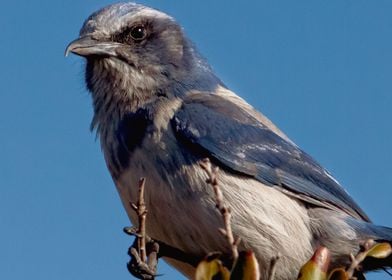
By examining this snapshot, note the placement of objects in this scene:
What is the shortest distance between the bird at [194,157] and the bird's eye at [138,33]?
0.01 m

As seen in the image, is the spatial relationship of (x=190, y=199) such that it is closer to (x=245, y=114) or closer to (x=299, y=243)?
(x=299, y=243)

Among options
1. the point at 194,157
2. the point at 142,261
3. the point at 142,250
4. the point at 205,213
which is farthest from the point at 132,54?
the point at 142,250

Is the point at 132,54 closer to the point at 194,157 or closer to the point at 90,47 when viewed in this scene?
the point at 90,47

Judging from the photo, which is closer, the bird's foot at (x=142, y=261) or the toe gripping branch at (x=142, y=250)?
the toe gripping branch at (x=142, y=250)

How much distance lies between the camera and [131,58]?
8.06 meters

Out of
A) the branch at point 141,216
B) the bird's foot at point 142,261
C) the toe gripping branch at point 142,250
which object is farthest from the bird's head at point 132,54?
the branch at point 141,216

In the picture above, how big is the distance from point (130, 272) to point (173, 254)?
1030 mm

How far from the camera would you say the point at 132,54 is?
809 cm

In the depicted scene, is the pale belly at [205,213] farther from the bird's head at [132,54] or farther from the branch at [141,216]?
the branch at [141,216]

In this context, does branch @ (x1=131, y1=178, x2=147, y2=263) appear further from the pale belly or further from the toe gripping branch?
the pale belly

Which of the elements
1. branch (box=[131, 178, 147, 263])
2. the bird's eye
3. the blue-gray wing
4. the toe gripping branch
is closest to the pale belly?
the blue-gray wing

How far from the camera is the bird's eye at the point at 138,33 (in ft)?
27.1

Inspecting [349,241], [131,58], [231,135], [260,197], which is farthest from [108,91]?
[349,241]

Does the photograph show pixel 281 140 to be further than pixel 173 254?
Yes
